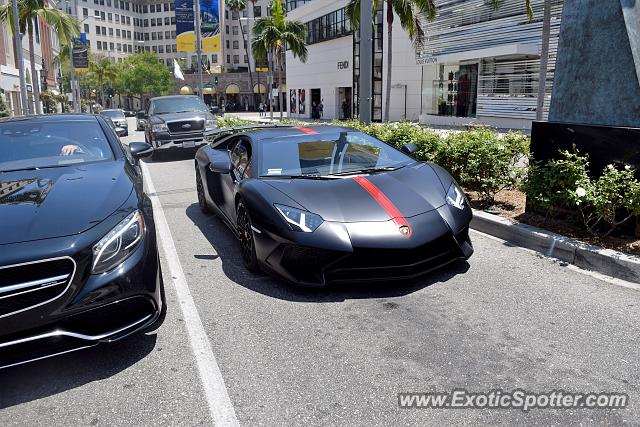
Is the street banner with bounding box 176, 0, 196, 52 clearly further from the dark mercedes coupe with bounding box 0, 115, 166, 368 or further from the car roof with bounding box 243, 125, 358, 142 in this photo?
the dark mercedes coupe with bounding box 0, 115, 166, 368

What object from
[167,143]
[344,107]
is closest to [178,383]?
[167,143]

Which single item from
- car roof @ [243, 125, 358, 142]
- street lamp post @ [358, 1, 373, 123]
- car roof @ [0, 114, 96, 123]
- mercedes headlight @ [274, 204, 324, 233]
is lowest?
mercedes headlight @ [274, 204, 324, 233]

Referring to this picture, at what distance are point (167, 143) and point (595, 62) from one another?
455 inches

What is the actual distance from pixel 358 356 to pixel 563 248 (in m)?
2.99

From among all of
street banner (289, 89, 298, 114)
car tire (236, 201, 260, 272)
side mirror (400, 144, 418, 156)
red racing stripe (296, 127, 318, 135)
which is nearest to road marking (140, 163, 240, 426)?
car tire (236, 201, 260, 272)

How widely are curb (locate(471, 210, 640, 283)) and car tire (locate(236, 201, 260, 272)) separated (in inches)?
119

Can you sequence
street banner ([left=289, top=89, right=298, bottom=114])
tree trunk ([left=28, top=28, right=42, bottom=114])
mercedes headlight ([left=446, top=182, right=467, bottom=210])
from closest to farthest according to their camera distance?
mercedes headlight ([left=446, top=182, right=467, bottom=210])
tree trunk ([left=28, top=28, right=42, bottom=114])
street banner ([left=289, top=89, right=298, bottom=114])

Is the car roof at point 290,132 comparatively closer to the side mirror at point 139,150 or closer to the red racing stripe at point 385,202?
the side mirror at point 139,150

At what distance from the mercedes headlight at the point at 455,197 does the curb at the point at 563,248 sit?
49.0 inches

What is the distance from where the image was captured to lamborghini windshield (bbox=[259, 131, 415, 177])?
5262 millimetres

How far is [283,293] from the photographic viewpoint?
15.0 feet

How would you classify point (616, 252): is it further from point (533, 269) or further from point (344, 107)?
point (344, 107)

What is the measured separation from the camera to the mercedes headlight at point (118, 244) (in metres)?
3.08

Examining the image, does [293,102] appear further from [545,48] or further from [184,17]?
[545,48]
